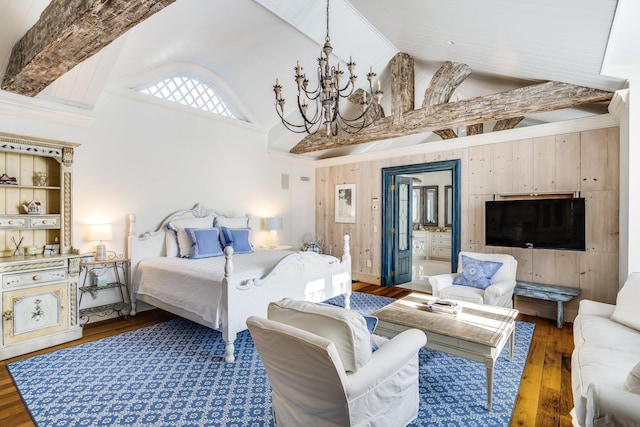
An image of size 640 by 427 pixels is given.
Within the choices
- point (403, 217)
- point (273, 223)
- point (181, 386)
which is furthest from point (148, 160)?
point (403, 217)

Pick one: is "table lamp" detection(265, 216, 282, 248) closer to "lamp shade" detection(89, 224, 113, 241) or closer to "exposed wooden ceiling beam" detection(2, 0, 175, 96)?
"lamp shade" detection(89, 224, 113, 241)

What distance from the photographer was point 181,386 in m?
2.59

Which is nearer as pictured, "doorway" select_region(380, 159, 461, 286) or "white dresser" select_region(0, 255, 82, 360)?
"white dresser" select_region(0, 255, 82, 360)

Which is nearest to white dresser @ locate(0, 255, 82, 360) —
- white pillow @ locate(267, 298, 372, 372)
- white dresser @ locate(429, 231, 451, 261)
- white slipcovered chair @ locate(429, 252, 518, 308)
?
white pillow @ locate(267, 298, 372, 372)

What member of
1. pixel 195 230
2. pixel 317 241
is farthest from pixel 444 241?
pixel 195 230

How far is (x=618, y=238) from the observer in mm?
3715

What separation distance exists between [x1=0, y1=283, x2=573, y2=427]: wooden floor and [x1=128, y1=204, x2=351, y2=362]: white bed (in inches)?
21.1

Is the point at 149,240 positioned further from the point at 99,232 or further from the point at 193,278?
the point at 193,278

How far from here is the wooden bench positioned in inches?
150

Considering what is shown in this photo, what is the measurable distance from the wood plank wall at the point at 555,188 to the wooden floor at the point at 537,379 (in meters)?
0.59

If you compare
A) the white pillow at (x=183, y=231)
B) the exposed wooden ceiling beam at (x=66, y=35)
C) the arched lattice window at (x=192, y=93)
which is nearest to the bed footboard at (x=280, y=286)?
the white pillow at (x=183, y=231)

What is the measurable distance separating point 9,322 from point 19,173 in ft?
5.15

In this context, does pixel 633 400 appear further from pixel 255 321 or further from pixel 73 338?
pixel 73 338

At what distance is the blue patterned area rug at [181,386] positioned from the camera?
2201mm
